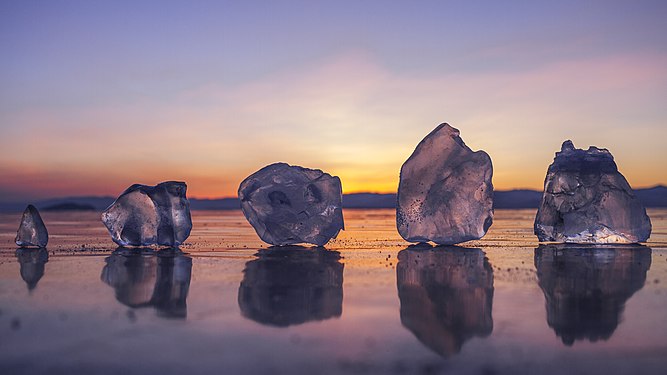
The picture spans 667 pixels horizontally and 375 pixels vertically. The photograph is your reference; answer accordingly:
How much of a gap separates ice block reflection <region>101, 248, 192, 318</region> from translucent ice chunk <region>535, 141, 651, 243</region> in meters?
11.7

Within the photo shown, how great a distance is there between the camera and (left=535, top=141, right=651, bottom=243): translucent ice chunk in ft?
60.1

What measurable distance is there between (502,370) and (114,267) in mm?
9271

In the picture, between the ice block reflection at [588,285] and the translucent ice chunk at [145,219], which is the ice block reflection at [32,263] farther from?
the ice block reflection at [588,285]

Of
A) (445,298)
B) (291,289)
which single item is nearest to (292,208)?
(291,289)

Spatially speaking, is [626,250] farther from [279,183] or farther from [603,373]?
[603,373]

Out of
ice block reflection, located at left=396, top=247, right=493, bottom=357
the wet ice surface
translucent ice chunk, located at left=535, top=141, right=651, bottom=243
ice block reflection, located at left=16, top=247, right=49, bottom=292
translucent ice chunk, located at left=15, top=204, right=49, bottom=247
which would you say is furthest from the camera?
translucent ice chunk, located at left=535, top=141, right=651, bottom=243

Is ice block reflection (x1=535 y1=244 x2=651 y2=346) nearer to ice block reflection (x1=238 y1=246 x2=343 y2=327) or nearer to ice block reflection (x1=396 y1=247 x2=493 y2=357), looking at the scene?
ice block reflection (x1=396 y1=247 x2=493 y2=357)

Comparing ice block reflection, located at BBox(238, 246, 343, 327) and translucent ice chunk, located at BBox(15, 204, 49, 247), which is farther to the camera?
translucent ice chunk, located at BBox(15, 204, 49, 247)

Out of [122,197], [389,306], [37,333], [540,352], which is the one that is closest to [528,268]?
[389,306]

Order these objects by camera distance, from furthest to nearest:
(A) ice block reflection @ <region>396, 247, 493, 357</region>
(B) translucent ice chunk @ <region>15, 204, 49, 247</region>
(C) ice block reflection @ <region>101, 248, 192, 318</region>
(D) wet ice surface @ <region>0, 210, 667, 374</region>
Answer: (B) translucent ice chunk @ <region>15, 204, 49, 247</region>, (C) ice block reflection @ <region>101, 248, 192, 318</region>, (A) ice block reflection @ <region>396, 247, 493, 357</region>, (D) wet ice surface @ <region>0, 210, 667, 374</region>

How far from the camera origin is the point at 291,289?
9125mm

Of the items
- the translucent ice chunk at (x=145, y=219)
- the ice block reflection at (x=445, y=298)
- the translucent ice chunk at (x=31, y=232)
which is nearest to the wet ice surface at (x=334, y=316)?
the ice block reflection at (x=445, y=298)

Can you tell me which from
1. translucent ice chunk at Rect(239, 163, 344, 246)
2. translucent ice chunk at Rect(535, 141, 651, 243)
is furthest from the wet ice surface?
translucent ice chunk at Rect(535, 141, 651, 243)

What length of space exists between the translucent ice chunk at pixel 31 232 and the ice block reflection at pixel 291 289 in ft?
22.9
